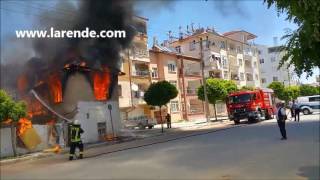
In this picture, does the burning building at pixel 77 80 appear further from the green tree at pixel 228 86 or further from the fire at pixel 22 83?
the green tree at pixel 228 86

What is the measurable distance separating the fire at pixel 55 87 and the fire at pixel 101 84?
2348 mm

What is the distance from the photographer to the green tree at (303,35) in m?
5.14

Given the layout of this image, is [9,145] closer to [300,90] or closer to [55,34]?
[55,34]

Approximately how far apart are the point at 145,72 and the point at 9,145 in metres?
31.9

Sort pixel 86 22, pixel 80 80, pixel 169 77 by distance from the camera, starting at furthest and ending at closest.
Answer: pixel 169 77 < pixel 80 80 < pixel 86 22

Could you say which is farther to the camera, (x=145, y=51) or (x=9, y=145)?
(x=145, y=51)

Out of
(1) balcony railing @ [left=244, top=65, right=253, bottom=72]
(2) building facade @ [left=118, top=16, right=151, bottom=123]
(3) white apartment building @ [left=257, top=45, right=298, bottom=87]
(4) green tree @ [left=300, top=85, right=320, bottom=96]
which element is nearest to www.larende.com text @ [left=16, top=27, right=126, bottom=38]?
(2) building facade @ [left=118, top=16, right=151, bottom=123]

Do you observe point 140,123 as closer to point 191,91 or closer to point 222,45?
point 191,91

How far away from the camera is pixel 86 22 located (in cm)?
2595

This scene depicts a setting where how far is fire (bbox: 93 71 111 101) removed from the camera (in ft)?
101

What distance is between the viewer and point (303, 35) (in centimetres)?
584

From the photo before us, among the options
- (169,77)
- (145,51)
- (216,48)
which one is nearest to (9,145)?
(145,51)

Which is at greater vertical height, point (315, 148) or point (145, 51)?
point (145, 51)

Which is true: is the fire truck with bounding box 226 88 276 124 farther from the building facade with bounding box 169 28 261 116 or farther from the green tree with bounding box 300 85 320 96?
the green tree with bounding box 300 85 320 96
